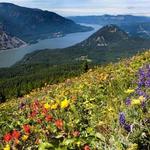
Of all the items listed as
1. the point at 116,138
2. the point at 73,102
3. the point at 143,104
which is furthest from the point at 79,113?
the point at 116,138

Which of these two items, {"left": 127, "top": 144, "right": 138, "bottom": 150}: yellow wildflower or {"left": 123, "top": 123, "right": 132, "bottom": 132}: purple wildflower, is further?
{"left": 123, "top": 123, "right": 132, "bottom": 132}: purple wildflower

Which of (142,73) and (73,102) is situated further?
(73,102)

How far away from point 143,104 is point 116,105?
1.43 m

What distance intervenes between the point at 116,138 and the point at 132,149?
1.67ft

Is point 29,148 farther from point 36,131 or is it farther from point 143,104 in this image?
point 143,104

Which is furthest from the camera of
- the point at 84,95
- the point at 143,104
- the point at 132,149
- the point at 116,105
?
the point at 84,95

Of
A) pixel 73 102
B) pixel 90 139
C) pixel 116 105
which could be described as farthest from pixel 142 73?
pixel 90 139

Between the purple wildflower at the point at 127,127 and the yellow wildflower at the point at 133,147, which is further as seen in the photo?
the purple wildflower at the point at 127,127

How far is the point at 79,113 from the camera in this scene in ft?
27.8

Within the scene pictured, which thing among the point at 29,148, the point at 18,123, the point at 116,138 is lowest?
the point at 18,123

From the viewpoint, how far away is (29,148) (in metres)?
6.19

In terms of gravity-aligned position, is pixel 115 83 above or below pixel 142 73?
below

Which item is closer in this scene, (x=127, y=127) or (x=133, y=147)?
(x=133, y=147)

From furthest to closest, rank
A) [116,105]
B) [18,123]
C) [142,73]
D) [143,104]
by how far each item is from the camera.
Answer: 1. [18,123]
2. [142,73]
3. [116,105]
4. [143,104]
